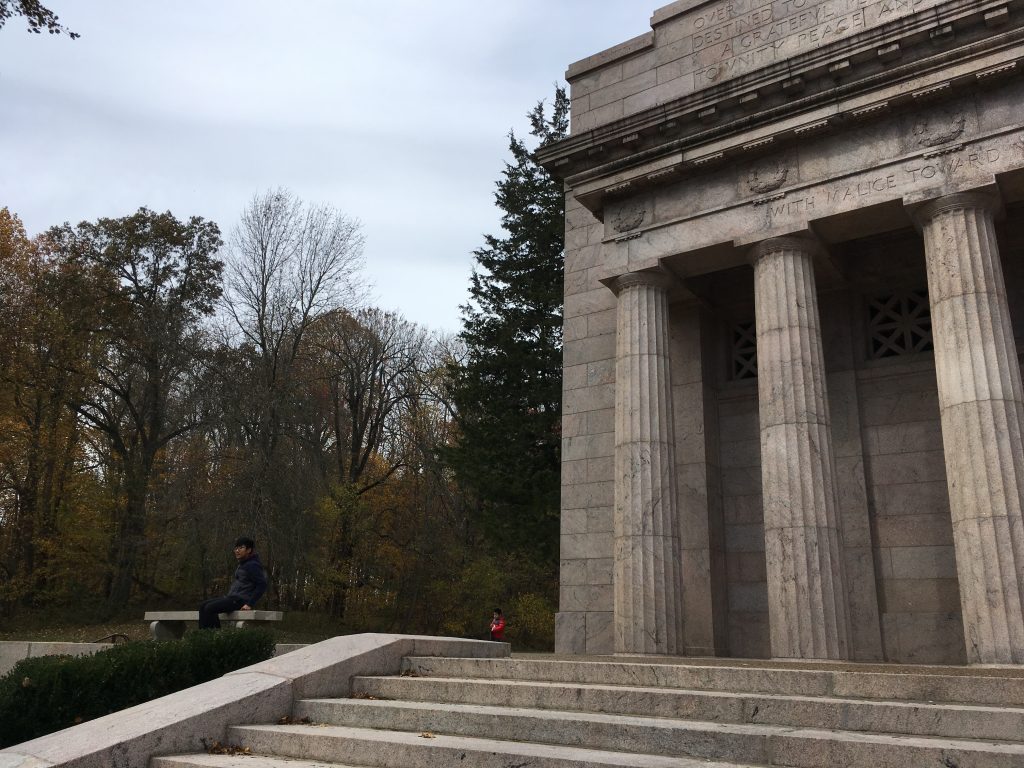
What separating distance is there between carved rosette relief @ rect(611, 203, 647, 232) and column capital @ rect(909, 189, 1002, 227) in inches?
186

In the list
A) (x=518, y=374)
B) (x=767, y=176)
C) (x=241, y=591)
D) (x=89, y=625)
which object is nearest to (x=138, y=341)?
(x=89, y=625)

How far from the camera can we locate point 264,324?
33031 mm

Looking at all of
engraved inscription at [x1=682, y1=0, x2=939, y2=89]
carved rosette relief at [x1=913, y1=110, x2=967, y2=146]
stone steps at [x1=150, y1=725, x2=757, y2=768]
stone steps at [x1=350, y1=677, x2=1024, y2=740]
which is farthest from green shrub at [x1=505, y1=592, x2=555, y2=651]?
stone steps at [x1=150, y1=725, x2=757, y2=768]

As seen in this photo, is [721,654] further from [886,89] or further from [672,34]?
[672,34]

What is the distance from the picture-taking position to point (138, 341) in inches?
1240

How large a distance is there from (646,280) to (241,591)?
8.69 metres

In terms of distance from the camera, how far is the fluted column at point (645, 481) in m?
13.1

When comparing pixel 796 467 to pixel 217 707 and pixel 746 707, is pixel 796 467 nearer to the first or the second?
pixel 746 707

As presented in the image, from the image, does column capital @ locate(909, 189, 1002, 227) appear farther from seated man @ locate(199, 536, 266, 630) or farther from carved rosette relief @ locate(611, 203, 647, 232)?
seated man @ locate(199, 536, 266, 630)

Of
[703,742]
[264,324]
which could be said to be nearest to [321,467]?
[264,324]

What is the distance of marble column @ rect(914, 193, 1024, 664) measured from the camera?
10562 mm

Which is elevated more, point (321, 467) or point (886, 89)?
point (886, 89)

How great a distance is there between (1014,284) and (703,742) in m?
11.7

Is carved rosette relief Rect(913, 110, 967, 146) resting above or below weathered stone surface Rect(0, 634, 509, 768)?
above
